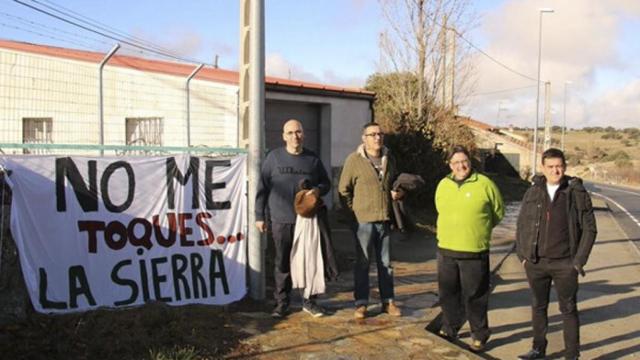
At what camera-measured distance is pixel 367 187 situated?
6.20 m

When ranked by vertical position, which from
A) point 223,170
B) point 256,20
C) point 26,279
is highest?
point 256,20

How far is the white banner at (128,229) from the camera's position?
5.50m

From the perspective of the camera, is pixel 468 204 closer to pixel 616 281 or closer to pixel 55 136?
pixel 616 281

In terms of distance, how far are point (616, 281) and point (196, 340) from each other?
7.48m

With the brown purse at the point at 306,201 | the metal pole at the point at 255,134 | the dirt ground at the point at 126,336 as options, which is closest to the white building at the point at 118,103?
the metal pole at the point at 255,134

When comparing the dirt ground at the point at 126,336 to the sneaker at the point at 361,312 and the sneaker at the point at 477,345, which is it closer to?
the sneaker at the point at 361,312

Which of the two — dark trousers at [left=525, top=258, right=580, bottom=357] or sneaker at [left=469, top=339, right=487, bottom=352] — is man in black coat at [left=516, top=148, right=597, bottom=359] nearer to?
dark trousers at [left=525, top=258, right=580, bottom=357]

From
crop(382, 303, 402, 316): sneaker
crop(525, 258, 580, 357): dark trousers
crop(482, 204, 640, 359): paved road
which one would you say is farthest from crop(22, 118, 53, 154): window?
crop(525, 258, 580, 357): dark trousers

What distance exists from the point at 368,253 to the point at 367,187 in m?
0.66

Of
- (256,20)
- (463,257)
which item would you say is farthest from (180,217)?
(463,257)

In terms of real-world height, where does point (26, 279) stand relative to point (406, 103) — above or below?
below

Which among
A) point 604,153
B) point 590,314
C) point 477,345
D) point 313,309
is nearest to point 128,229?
point 313,309

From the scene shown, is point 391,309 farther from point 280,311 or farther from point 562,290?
point 562,290

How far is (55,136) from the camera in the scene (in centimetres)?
1452
